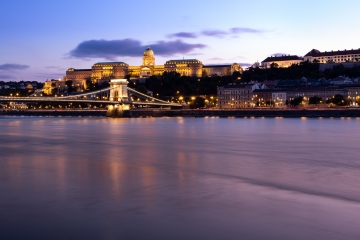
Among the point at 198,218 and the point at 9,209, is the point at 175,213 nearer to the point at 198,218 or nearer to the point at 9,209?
the point at 198,218

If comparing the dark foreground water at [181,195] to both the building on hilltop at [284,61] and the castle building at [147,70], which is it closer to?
the building on hilltop at [284,61]

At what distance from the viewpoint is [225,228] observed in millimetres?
5531

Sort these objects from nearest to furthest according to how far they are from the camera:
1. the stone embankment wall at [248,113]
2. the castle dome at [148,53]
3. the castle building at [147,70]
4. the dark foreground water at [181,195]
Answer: the dark foreground water at [181,195] < the stone embankment wall at [248,113] < the castle building at [147,70] < the castle dome at [148,53]

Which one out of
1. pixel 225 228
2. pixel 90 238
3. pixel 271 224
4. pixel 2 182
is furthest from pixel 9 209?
pixel 271 224

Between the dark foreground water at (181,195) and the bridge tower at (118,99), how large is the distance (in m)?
29.0

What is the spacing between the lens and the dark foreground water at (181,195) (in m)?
5.47

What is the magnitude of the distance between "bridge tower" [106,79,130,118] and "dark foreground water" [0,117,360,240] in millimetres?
28976

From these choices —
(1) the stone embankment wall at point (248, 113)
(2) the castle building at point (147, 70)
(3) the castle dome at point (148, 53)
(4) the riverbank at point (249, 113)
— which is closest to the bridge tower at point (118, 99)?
(1) the stone embankment wall at point (248, 113)

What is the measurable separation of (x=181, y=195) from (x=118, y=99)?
36217 millimetres

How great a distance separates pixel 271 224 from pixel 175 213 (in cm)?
117

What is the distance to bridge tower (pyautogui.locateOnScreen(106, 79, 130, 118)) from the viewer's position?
4209cm

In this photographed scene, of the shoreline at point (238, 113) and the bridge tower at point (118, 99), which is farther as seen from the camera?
the bridge tower at point (118, 99)

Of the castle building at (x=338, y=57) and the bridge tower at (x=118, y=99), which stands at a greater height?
the castle building at (x=338, y=57)

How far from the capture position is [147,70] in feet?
270
